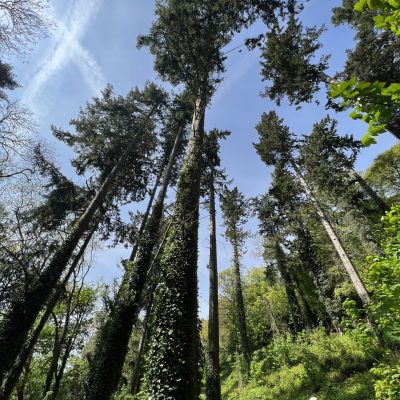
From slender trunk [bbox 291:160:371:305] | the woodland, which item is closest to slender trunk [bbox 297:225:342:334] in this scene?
the woodland

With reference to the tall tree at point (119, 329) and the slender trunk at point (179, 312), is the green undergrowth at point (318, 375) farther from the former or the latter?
the slender trunk at point (179, 312)

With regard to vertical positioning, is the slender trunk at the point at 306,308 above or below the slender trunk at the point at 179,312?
above

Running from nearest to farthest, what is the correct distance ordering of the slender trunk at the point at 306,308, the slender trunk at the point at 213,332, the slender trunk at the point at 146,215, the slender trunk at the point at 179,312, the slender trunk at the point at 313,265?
the slender trunk at the point at 179,312 < the slender trunk at the point at 213,332 < the slender trunk at the point at 146,215 < the slender trunk at the point at 313,265 < the slender trunk at the point at 306,308

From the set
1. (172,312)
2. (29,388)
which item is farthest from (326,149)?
(29,388)

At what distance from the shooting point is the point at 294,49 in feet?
50.5

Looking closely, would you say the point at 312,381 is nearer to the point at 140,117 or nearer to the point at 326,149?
the point at 326,149

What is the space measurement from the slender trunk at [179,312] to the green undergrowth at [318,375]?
272 inches

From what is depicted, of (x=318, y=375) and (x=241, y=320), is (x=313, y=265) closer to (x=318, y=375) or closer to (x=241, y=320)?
(x=241, y=320)

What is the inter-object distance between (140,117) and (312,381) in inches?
680

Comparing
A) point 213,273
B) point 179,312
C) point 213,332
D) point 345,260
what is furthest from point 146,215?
point 179,312

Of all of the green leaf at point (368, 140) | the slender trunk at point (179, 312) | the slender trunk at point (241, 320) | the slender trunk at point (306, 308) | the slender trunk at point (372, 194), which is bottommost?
the green leaf at point (368, 140)

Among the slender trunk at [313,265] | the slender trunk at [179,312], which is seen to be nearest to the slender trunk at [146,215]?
the slender trunk at [179,312]

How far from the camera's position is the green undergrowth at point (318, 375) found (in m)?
10.1

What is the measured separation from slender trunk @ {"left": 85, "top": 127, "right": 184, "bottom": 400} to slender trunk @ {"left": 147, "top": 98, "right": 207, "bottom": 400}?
432 cm
